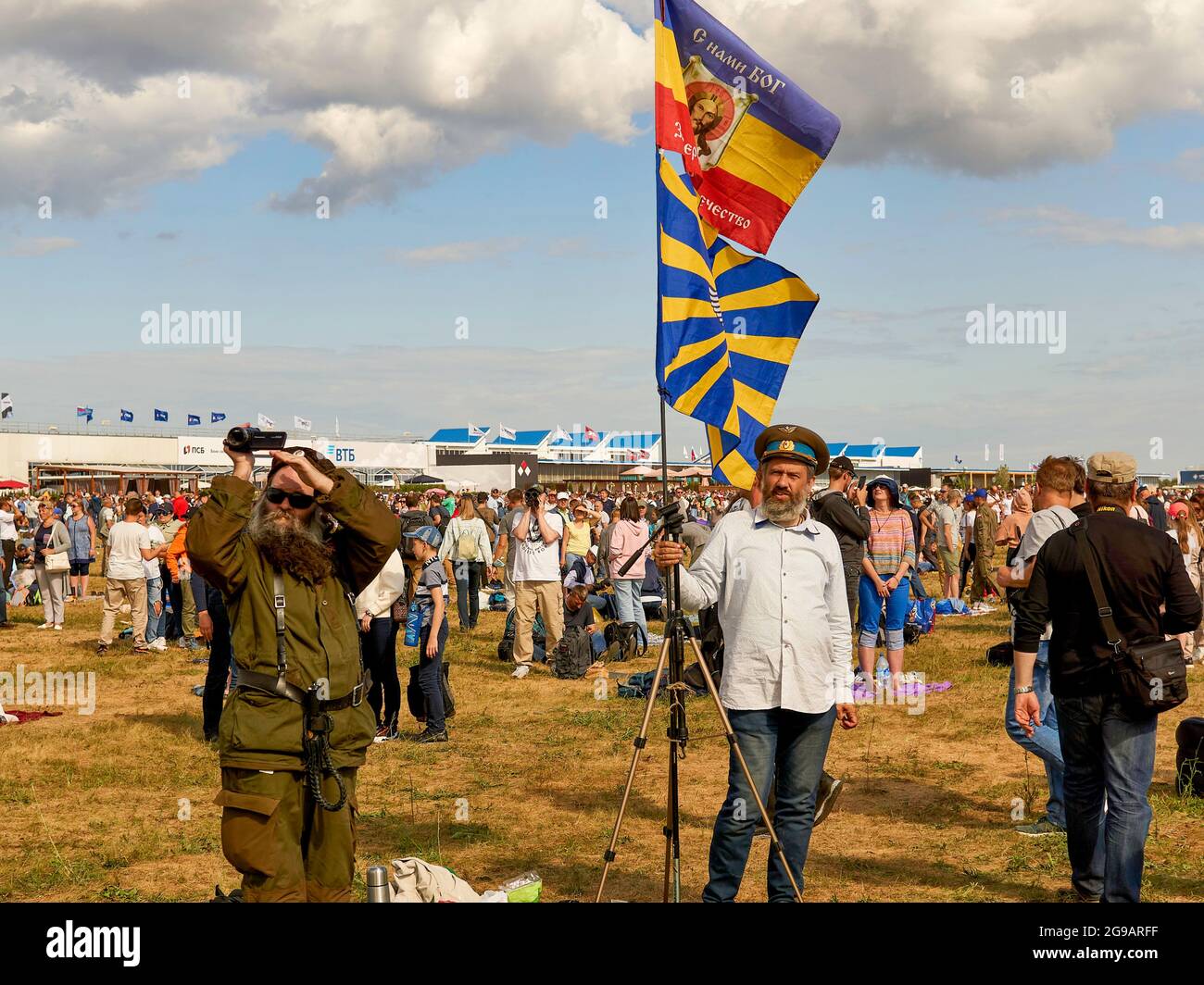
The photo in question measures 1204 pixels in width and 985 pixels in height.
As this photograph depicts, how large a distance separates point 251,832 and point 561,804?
396 centimetres

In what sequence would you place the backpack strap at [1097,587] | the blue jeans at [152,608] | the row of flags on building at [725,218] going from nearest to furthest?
the backpack strap at [1097,587], the row of flags on building at [725,218], the blue jeans at [152,608]

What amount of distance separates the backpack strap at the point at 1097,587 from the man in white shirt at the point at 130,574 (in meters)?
12.0

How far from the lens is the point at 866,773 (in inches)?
329

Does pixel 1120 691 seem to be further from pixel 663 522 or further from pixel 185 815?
pixel 185 815

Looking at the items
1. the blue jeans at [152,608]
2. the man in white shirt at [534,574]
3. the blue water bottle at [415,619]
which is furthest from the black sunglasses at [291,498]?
the blue jeans at [152,608]

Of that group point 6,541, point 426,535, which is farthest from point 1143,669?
point 6,541

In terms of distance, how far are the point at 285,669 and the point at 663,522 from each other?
5.01 feet

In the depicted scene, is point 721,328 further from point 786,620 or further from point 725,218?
point 786,620

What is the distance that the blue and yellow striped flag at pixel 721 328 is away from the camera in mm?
5895

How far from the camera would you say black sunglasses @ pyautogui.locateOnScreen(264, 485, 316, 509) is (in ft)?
13.8

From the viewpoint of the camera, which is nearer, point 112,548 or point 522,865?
point 522,865

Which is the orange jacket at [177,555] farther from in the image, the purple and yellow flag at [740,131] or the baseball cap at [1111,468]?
the baseball cap at [1111,468]

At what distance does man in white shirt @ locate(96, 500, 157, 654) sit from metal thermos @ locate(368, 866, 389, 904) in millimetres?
11343
